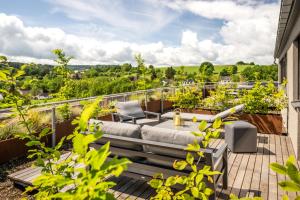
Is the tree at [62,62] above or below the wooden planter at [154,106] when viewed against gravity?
above

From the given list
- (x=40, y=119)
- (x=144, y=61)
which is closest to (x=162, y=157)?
(x=40, y=119)

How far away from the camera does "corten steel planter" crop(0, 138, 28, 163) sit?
4837 millimetres

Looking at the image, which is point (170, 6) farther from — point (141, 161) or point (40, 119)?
point (141, 161)

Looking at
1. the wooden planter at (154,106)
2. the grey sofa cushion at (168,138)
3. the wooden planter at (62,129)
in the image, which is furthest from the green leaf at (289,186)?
the wooden planter at (154,106)

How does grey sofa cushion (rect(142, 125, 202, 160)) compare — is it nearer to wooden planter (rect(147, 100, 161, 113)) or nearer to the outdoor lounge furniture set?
the outdoor lounge furniture set

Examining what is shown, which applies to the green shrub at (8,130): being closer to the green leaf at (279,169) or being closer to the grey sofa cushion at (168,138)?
the grey sofa cushion at (168,138)

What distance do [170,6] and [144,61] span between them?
327 cm

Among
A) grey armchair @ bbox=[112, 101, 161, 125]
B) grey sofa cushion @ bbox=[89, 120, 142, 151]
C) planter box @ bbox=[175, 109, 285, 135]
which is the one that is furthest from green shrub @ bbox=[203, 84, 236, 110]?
grey sofa cushion @ bbox=[89, 120, 142, 151]

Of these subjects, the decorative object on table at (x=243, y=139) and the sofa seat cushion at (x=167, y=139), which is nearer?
the sofa seat cushion at (x=167, y=139)

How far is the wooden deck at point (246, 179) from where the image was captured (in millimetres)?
3480

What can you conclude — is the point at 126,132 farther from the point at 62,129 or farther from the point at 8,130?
the point at 62,129

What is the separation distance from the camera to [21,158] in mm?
5109

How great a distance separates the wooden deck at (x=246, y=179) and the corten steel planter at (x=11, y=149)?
3.20 ft

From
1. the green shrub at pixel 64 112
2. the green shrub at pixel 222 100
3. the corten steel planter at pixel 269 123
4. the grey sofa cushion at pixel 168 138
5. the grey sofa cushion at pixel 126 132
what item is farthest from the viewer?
the green shrub at pixel 222 100
